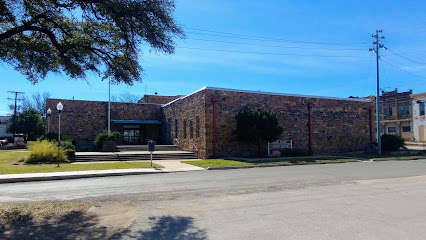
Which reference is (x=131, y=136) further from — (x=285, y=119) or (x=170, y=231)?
(x=170, y=231)

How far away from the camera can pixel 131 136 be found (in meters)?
33.9

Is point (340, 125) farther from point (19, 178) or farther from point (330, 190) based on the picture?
point (19, 178)

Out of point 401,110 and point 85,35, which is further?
point 401,110

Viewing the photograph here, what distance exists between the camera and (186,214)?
6.82 m

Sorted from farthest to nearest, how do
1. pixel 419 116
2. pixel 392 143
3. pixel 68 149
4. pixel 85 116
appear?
pixel 419 116 → pixel 85 116 → pixel 392 143 → pixel 68 149

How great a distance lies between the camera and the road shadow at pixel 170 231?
17.3 ft

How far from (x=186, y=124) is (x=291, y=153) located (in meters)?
9.02

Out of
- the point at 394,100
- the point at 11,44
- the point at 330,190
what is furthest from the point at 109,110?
the point at 394,100

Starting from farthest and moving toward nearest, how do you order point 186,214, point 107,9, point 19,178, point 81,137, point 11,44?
point 81,137
point 19,178
point 11,44
point 107,9
point 186,214

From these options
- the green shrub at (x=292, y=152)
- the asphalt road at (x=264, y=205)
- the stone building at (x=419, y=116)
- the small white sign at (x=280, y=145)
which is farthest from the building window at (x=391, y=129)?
the asphalt road at (x=264, y=205)

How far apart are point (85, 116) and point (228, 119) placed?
53.6 ft

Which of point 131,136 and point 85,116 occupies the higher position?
point 85,116

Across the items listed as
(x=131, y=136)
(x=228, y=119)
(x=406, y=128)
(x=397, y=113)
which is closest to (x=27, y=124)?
(x=131, y=136)

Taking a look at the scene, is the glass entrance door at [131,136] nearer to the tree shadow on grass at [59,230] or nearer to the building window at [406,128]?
the tree shadow on grass at [59,230]
